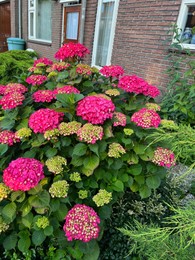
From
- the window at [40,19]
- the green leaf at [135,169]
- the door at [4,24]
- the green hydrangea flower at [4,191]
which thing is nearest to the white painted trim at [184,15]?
the green leaf at [135,169]

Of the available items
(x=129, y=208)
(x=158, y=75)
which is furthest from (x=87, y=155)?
(x=158, y=75)

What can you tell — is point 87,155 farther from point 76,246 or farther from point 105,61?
point 105,61

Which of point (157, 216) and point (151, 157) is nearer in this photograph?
point (151, 157)

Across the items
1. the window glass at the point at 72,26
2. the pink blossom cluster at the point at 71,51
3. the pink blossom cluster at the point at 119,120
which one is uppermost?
the window glass at the point at 72,26

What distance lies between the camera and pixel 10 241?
118cm

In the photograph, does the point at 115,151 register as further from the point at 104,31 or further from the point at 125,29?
the point at 104,31

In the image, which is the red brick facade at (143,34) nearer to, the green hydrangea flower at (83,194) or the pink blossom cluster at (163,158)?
the pink blossom cluster at (163,158)

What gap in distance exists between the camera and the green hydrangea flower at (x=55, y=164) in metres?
1.08

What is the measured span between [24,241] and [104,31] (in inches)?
186

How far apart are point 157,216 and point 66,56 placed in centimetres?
138

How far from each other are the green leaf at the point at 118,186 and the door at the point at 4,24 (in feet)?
37.2

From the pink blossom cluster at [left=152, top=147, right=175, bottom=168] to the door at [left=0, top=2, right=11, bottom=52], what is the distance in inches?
450

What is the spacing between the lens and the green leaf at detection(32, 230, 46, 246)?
1103 mm

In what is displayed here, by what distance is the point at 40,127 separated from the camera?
3.68 ft
